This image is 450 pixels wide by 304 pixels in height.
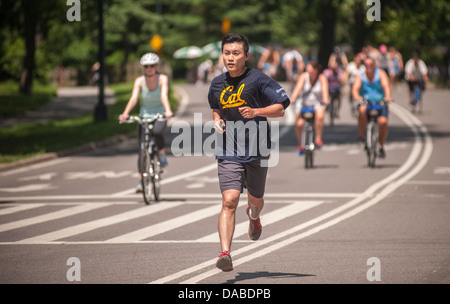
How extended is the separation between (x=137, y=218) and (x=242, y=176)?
3.34 metres

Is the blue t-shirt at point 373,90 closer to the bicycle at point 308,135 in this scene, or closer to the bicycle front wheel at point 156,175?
the bicycle at point 308,135

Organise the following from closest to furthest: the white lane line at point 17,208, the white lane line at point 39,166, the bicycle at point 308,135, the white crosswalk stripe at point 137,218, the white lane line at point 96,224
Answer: the white crosswalk stripe at point 137,218, the white lane line at point 96,224, the white lane line at point 17,208, the bicycle at point 308,135, the white lane line at point 39,166

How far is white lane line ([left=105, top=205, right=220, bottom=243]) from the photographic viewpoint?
9.95 meters

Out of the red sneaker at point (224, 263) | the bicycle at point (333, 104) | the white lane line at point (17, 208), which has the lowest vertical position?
the white lane line at point (17, 208)

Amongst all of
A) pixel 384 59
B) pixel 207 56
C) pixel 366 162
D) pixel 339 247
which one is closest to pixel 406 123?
pixel 384 59

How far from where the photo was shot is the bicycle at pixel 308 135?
16.4 metres

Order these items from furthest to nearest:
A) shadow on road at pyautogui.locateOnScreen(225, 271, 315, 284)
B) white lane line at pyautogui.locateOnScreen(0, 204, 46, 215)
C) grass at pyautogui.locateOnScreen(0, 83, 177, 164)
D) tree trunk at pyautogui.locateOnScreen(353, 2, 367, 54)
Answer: tree trunk at pyautogui.locateOnScreen(353, 2, 367, 54) < grass at pyautogui.locateOnScreen(0, 83, 177, 164) < white lane line at pyautogui.locateOnScreen(0, 204, 46, 215) < shadow on road at pyautogui.locateOnScreen(225, 271, 315, 284)

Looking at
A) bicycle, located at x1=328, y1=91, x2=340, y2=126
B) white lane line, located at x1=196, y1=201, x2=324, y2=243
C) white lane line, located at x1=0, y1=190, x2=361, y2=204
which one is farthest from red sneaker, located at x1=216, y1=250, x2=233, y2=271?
bicycle, located at x1=328, y1=91, x2=340, y2=126

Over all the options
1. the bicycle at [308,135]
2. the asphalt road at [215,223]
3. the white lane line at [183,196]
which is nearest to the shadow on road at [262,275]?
the asphalt road at [215,223]

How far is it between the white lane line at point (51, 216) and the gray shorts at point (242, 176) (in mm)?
3525

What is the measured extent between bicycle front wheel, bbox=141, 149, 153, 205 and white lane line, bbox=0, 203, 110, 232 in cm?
56

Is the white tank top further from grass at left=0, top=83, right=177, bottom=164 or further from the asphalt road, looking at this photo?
grass at left=0, top=83, right=177, bottom=164

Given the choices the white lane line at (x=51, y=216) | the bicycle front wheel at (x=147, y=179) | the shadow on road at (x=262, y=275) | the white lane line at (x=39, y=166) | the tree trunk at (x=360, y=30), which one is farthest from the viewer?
the tree trunk at (x=360, y=30)

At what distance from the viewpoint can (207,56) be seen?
2694 inches
